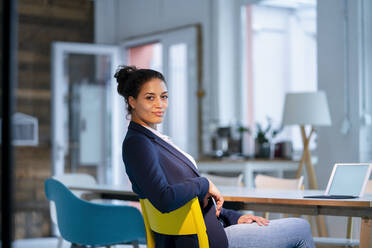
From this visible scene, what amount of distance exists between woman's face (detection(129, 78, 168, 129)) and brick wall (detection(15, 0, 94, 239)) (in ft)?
15.0

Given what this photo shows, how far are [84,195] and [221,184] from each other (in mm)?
971

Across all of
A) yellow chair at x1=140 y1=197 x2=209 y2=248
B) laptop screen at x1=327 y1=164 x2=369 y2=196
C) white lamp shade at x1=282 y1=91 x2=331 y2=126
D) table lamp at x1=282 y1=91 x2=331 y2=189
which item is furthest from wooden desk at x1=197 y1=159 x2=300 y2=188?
yellow chair at x1=140 y1=197 x2=209 y2=248

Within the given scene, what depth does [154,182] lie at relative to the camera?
86.7 inches

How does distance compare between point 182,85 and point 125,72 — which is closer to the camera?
point 125,72

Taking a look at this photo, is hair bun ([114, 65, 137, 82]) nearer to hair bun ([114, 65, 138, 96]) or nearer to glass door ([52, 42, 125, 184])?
hair bun ([114, 65, 138, 96])

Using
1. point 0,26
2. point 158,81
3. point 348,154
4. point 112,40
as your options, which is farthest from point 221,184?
point 112,40

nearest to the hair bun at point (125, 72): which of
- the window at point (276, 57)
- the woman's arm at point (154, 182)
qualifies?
the woman's arm at point (154, 182)

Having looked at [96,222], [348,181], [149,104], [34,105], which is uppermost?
[34,105]

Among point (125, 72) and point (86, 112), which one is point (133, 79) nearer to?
point (125, 72)

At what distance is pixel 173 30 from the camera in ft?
22.0

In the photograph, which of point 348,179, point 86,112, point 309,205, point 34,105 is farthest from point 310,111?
point 34,105

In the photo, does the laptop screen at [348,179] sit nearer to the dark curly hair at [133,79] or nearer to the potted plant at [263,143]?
the dark curly hair at [133,79]

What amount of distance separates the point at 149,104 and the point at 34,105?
4733mm

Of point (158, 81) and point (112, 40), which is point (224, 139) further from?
point (158, 81)
